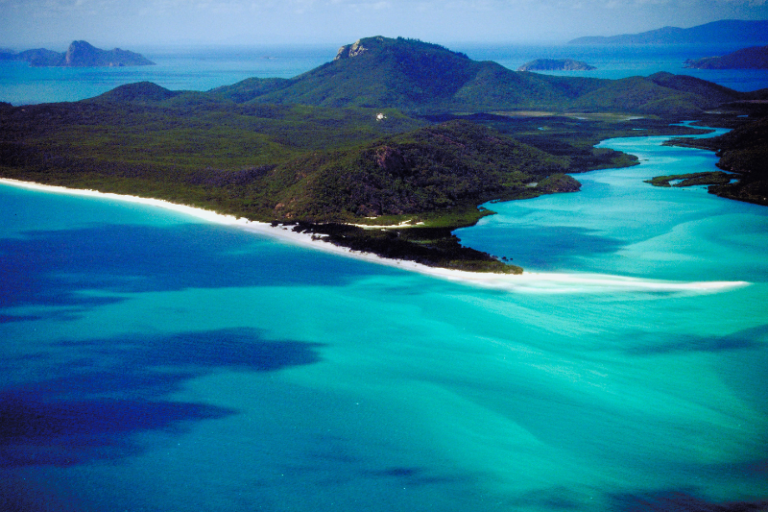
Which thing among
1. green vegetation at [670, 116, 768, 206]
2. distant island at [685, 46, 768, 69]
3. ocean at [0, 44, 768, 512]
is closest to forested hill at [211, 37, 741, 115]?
green vegetation at [670, 116, 768, 206]

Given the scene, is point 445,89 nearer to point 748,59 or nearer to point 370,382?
point 748,59

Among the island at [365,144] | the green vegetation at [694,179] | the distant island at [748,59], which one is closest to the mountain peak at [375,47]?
the island at [365,144]

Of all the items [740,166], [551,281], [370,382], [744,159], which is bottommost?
[370,382]

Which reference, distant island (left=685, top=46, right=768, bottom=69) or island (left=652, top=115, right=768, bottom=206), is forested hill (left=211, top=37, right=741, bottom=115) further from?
distant island (left=685, top=46, right=768, bottom=69)

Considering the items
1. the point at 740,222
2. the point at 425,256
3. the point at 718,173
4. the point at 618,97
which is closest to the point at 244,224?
the point at 425,256

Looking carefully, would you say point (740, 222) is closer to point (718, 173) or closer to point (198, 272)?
point (718, 173)

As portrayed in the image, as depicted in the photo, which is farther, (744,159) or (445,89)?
(445,89)

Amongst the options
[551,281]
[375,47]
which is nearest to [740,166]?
[551,281]
